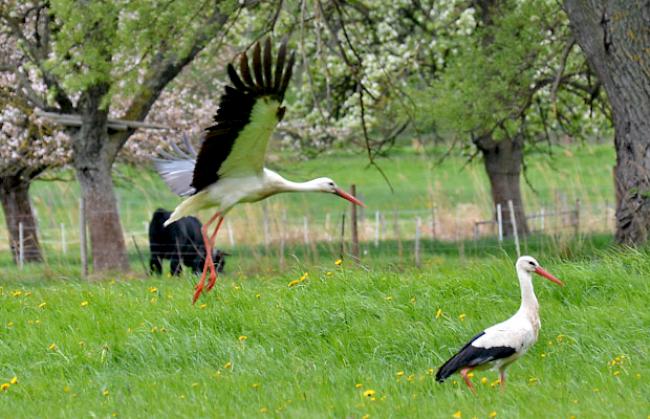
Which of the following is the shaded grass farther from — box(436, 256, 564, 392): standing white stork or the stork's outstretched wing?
the stork's outstretched wing

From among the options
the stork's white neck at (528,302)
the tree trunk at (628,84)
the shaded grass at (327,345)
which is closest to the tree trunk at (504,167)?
the tree trunk at (628,84)

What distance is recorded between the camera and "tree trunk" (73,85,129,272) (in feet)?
58.5

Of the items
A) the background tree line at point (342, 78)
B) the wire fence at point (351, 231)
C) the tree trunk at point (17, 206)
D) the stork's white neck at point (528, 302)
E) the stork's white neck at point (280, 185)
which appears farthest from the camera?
the tree trunk at point (17, 206)

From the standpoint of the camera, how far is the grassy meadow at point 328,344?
6914 mm

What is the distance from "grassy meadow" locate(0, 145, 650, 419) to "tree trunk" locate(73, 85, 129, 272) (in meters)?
6.22

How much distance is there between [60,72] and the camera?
15.5 metres

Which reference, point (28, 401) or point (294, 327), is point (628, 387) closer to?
point (294, 327)

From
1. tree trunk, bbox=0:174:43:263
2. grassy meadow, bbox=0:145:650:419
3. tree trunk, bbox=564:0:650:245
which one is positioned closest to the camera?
grassy meadow, bbox=0:145:650:419

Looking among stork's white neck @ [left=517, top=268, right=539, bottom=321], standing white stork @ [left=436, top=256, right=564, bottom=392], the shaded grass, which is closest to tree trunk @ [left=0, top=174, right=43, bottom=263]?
the shaded grass

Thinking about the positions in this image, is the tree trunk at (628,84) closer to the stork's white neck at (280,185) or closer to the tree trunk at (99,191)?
the stork's white neck at (280,185)

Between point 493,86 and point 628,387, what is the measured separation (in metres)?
11.6

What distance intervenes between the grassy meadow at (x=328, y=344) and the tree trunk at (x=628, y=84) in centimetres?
72

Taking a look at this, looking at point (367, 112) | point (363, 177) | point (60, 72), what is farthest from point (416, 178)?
point (60, 72)

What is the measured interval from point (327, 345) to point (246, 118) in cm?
199
